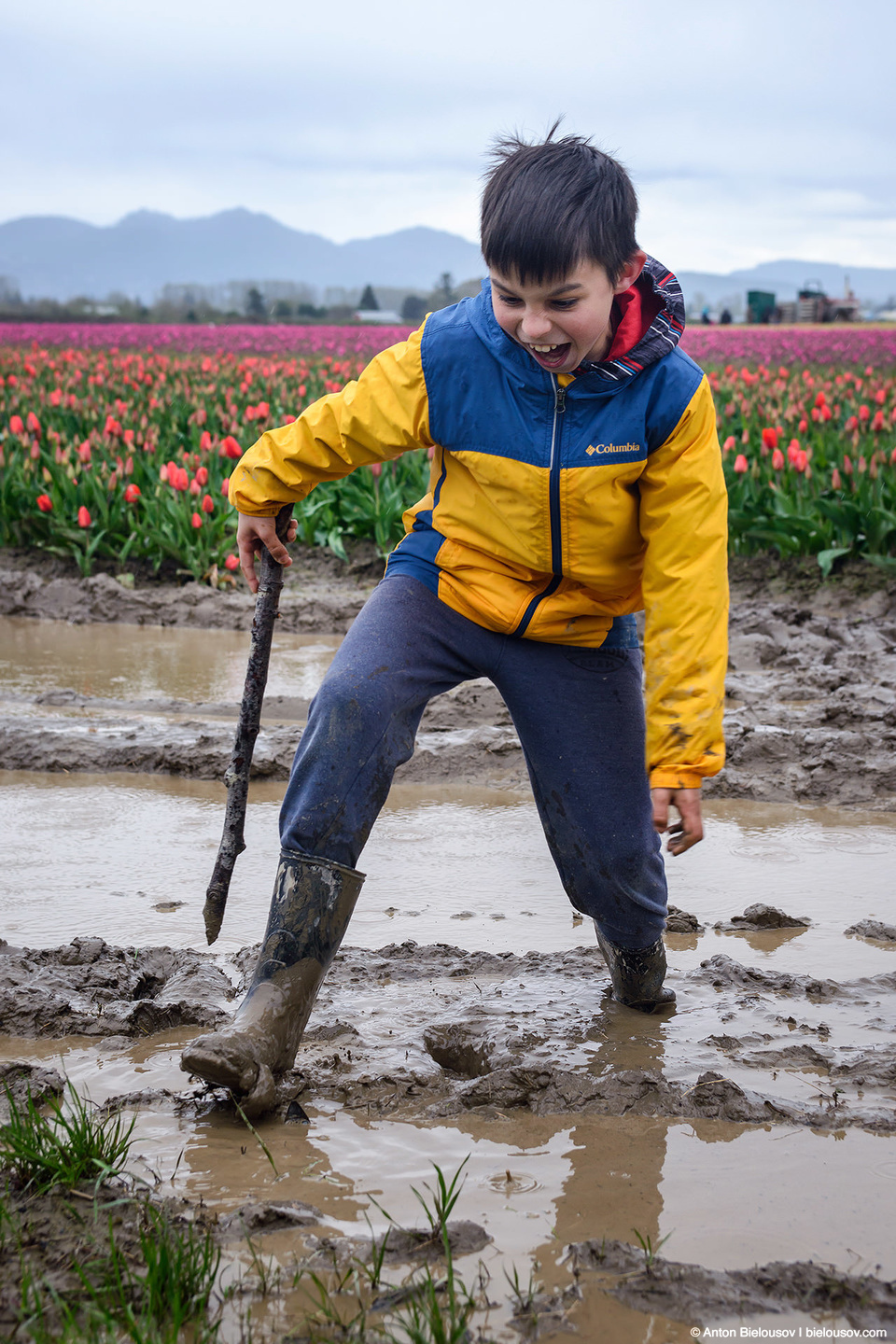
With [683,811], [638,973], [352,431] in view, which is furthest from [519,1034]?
[352,431]

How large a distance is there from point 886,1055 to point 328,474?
161cm

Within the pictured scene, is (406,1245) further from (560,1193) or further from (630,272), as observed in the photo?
(630,272)

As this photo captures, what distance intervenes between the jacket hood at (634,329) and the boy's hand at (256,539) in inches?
22.5

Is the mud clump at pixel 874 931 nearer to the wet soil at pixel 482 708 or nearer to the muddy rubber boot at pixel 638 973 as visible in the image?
the muddy rubber boot at pixel 638 973

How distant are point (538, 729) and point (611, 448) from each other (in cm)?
61

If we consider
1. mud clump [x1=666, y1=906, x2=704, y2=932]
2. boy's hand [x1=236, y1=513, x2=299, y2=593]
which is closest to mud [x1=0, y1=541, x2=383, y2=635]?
mud clump [x1=666, y1=906, x2=704, y2=932]

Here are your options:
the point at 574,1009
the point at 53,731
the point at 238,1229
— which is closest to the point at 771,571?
the point at 53,731

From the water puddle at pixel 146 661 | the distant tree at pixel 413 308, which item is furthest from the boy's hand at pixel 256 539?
the distant tree at pixel 413 308

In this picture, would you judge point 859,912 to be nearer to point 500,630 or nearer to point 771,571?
point 500,630

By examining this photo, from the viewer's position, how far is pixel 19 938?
3.08 metres

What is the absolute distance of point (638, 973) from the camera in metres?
2.75

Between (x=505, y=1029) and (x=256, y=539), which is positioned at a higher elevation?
(x=256, y=539)

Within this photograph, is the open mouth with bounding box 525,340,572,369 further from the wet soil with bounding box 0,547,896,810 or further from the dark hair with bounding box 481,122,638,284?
the wet soil with bounding box 0,547,896,810

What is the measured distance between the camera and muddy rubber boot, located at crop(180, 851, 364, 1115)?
221 cm
